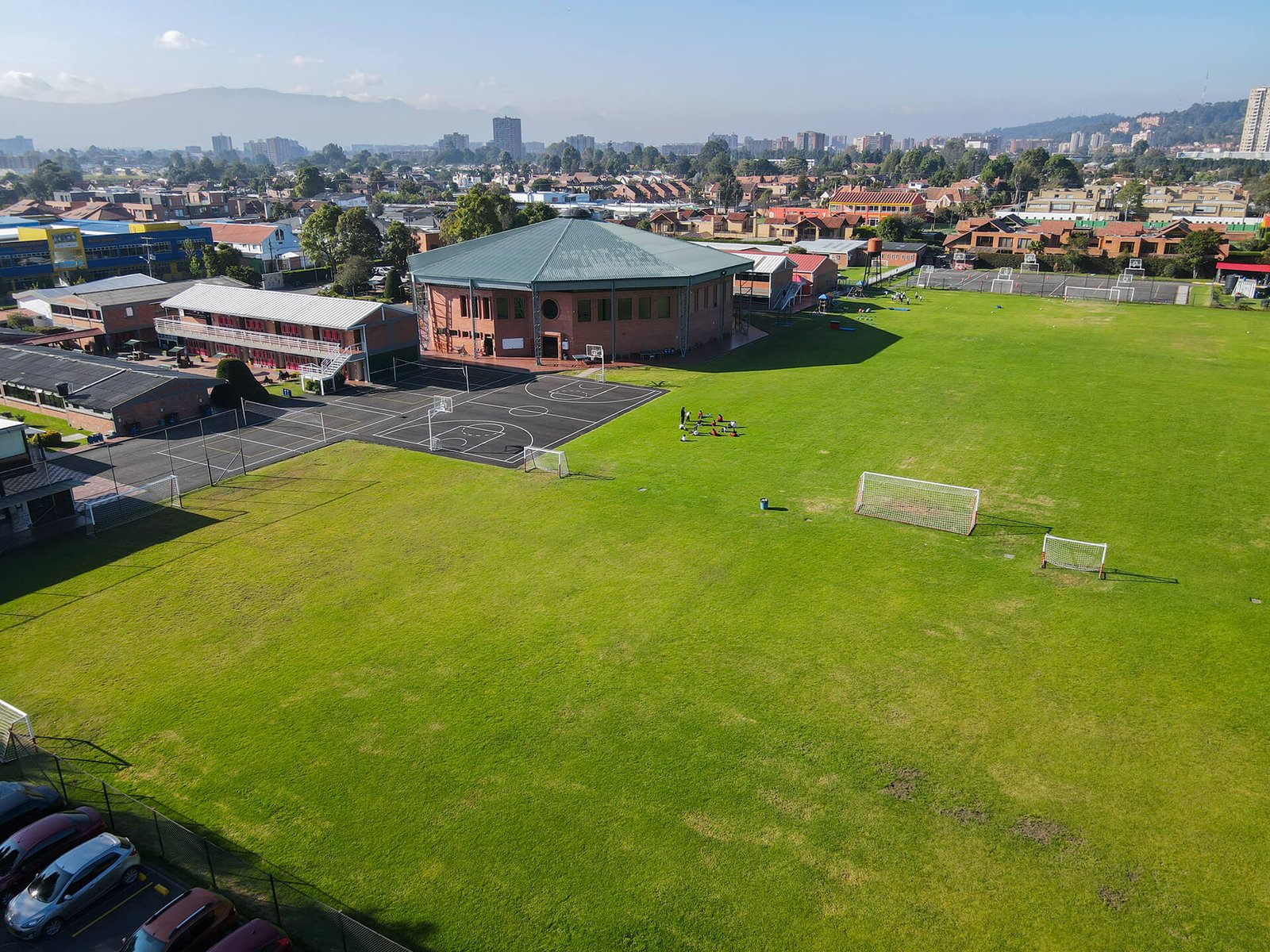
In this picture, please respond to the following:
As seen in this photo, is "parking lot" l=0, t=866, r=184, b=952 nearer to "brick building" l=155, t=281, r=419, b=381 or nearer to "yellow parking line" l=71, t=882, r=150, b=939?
"yellow parking line" l=71, t=882, r=150, b=939

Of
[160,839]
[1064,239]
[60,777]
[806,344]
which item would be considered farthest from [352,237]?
[1064,239]

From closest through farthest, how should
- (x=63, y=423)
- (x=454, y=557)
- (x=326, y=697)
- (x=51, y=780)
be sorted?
1. (x=51, y=780)
2. (x=326, y=697)
3. (x=454, y=557)
4. (x=63, y=423)

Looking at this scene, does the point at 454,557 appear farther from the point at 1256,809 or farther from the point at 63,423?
the point at 63,423

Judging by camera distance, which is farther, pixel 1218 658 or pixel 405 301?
pixel 405 301

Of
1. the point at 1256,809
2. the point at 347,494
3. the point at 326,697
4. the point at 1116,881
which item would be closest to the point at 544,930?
the point at 326,697

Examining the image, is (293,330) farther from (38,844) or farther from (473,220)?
(38,844)

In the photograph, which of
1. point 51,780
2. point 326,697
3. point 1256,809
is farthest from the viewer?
point 326,697

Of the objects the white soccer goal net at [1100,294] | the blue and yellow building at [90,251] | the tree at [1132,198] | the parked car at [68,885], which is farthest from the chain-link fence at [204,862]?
the tree at [1132,198]
